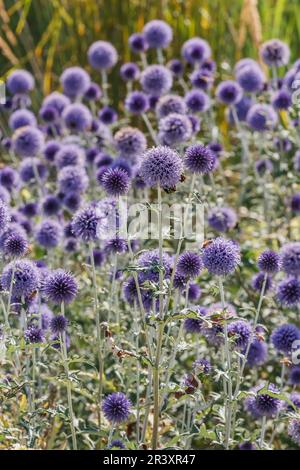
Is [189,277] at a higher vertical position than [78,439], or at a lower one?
higher

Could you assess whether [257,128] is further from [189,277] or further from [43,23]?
[43,23]

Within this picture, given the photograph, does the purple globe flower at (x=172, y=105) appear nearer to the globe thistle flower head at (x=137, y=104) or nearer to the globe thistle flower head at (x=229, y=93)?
the globe thistle flower head at (x=137, y=104)

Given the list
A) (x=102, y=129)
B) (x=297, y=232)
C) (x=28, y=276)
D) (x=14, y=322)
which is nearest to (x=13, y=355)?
(x=28, y=276)

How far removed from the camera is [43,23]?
8.02m

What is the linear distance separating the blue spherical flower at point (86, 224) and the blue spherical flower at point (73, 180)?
1109mm

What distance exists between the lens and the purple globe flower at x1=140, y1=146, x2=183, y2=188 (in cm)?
261

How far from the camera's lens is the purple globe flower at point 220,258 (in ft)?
9.07

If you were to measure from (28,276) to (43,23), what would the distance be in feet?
17.9

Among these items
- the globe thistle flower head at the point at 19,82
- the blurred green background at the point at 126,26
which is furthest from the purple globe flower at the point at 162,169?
the blurred green background at the point at 126,26

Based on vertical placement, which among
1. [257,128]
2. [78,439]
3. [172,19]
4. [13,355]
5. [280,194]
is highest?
[172,19]

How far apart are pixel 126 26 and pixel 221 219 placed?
3786 mm

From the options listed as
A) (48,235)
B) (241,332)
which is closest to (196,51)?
(48,235)

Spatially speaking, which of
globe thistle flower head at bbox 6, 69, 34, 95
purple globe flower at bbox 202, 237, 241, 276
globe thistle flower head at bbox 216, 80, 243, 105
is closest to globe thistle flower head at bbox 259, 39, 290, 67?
globe thistle flower head at bbox 216, 80, 243, 105
